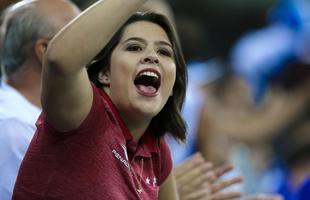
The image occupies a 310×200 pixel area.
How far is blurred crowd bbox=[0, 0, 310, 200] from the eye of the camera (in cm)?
760

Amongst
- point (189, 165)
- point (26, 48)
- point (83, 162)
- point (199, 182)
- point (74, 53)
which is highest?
point (26, 48)

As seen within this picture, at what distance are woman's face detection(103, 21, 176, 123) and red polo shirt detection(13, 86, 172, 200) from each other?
62 millimetres

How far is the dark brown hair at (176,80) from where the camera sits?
4227mm

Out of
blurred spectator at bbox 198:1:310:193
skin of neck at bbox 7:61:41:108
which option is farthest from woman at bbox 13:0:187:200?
blurred spectator at bbox 198:1:310:193

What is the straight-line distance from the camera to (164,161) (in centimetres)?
462

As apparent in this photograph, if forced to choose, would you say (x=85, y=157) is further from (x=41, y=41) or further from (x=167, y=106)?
(x=41, y=41)

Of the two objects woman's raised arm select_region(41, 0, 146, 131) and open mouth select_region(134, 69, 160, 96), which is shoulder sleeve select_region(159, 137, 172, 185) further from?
woman's raised arm select_region(41, 0, 146, 131)

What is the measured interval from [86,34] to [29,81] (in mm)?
1561

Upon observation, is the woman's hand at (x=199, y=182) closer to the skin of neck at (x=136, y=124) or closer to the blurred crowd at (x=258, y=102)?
the skin of neck at (x=136, y=124)

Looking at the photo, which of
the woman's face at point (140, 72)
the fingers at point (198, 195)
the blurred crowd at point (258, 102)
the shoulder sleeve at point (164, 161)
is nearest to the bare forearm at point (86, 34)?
the woman's face at point (140, 72)

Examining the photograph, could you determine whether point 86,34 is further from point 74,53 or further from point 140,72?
point 140,72

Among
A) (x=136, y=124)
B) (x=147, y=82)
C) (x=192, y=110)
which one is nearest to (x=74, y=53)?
(x=147, y=82)

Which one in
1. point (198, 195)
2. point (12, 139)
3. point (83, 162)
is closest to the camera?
point (83, 162)

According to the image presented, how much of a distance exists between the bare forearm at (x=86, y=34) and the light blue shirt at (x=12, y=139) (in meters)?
1.11
